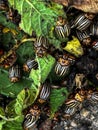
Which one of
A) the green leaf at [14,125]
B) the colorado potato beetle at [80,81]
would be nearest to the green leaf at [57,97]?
the colorado potato beetle at [80,81]

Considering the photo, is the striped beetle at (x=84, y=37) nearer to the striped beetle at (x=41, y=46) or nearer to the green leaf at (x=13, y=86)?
the striped beetle at (x=41, y=46)

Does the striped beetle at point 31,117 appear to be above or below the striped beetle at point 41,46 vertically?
below

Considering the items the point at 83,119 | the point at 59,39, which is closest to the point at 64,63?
the point at 59,39

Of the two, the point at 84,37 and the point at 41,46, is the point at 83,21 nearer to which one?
the point at 84,37

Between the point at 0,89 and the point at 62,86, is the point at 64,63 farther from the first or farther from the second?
the point at 0,89

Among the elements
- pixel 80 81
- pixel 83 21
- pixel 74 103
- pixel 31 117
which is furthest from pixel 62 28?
pixel 31 117
